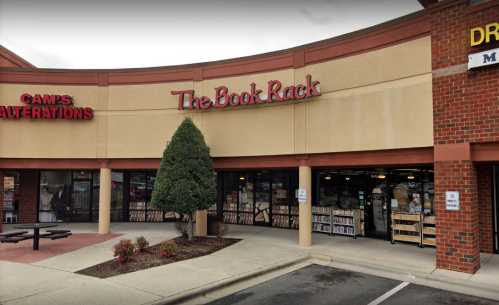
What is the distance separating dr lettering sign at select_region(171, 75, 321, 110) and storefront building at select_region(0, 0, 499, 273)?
51 millimetres

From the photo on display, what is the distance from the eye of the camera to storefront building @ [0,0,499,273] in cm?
1010

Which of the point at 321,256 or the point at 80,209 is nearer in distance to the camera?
the point at 321,256

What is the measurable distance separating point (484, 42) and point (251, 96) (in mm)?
7432

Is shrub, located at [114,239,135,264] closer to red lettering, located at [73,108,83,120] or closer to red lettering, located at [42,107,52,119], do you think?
red lettering, located at [73,108,83,120]

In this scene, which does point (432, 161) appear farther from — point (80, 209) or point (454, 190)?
point (80, 209)

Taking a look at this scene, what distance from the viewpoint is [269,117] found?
1430 cm

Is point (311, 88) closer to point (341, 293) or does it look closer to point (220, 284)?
point (341, 293)

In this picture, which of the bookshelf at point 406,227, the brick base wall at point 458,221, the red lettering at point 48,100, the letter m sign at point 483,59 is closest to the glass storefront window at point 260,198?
the bookshelf at point 406,227

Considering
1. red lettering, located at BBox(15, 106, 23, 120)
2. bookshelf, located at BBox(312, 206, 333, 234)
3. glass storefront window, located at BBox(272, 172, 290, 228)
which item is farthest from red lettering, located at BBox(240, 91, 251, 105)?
red lettering, located at BBox(15, 106, 23, 120)

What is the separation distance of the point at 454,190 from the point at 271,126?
6335 mm

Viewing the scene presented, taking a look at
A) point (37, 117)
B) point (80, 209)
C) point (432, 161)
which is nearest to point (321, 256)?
point (432, 161)

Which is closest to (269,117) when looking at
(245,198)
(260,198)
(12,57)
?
(260,198)

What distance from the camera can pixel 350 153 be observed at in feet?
41.2

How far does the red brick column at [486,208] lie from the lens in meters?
12.6
